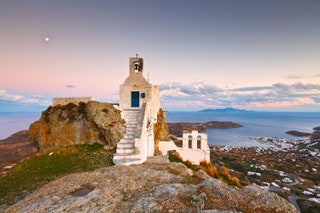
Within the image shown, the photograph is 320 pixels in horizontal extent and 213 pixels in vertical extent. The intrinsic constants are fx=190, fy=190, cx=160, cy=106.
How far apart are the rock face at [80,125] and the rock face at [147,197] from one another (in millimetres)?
8698

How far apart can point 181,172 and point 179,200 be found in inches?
139

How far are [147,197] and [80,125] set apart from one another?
1366 centimetres

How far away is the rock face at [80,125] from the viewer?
16.6 metres

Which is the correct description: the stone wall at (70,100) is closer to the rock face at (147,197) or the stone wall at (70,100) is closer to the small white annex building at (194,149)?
the rock face at (147,197)

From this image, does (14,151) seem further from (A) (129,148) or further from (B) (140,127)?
(A) (129,148)

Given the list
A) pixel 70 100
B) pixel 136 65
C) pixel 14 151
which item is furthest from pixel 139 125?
pixel 14 151

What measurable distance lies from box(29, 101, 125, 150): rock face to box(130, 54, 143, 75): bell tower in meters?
6.60

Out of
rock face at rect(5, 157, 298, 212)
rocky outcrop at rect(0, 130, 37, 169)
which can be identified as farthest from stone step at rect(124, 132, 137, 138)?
rocky outcrop at rect(0, 130, 37, 169)

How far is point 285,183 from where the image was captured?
62219 millimetres

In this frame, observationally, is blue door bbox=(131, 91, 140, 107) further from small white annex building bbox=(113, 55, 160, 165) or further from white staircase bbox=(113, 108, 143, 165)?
white staircase bbox=(113, 108, 143, 165)

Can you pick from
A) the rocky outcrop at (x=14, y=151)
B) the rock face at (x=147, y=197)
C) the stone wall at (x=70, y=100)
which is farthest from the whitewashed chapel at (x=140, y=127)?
the rocky outcrop at (x=14, y=151)

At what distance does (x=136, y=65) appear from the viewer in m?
23.4

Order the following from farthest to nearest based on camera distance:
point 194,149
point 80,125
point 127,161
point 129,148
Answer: point 194,149
point 80,125
point 129,148
point 127,161

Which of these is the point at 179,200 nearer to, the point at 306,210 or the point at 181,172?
the point at 181,172
